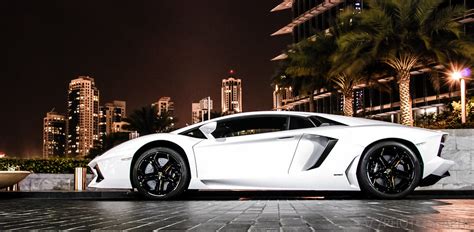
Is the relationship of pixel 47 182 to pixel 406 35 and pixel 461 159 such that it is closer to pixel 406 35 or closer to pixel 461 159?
pixel 461 159

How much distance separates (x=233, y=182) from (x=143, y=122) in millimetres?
44945

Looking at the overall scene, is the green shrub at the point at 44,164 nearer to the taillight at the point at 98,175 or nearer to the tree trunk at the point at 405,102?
the taillight at the point at 98,175

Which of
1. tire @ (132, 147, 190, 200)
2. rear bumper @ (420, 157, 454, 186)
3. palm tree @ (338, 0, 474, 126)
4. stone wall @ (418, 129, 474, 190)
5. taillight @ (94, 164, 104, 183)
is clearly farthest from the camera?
palm tree @ (338, 0, 474, 126)

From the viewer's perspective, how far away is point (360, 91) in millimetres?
52656

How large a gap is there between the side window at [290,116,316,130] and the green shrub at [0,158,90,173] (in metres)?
8.59

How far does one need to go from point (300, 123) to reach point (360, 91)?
45081 millimetres

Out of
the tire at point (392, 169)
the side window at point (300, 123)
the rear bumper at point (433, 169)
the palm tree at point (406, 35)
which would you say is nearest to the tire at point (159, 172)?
the side window at point (300, 123)

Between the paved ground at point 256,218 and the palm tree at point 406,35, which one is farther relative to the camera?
the palm tree at point 406,35

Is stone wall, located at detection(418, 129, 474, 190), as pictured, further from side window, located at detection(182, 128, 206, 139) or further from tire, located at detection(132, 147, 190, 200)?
tire, located at detection(132, 147, 190, 200)

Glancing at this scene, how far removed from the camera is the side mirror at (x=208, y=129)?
A: 874 centimetres

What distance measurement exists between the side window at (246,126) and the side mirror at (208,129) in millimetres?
280

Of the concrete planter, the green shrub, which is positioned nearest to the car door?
the concrete planter

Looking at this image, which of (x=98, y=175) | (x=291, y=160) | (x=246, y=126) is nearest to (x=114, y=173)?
(x=98, y=175)

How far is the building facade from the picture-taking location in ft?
135
